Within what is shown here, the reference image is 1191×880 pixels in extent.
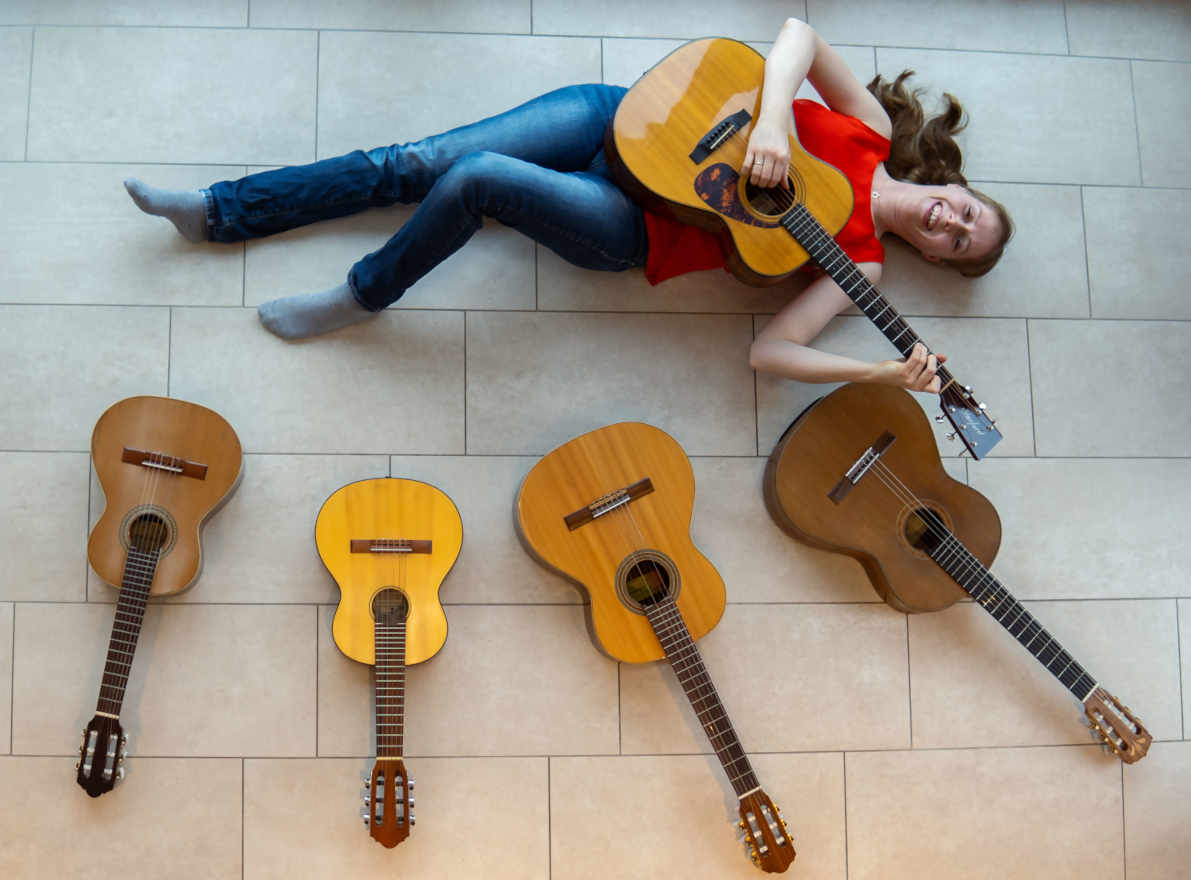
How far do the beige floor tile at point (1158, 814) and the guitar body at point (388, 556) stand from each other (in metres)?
1.61

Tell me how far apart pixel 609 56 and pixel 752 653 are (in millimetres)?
1393

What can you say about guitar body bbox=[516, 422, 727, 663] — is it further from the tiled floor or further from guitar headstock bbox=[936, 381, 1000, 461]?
guitar headstock bbox=[936, 381, 1000, 461]

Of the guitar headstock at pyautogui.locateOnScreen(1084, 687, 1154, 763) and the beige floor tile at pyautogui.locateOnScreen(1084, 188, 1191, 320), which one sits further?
the beige floor tile at pyautogui.locateOnScreen(1084, 188, 1191, 320)

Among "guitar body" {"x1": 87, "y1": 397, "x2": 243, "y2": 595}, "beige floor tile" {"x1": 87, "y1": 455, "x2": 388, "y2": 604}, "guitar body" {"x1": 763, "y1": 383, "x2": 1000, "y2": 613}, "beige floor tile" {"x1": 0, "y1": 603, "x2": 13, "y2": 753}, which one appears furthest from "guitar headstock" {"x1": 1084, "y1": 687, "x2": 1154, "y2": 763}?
"beige floor tile" {"x1": 0, "y1": 603, "x2": 13, "y2": 753}

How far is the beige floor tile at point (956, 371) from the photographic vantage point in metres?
2.06

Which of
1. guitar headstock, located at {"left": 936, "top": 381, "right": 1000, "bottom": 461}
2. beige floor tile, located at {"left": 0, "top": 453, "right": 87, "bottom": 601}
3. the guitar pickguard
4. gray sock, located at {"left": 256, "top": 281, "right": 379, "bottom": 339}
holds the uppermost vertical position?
the guitar pickguard

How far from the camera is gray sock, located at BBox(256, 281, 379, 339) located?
6.28ft

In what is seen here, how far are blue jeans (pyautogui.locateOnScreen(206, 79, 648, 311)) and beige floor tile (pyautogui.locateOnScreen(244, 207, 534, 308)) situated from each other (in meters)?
0.04

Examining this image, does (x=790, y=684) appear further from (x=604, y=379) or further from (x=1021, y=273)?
(x=1021, y=273)

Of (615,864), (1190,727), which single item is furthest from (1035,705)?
(615,864)

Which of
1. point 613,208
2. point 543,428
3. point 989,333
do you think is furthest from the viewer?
→ point 989,333

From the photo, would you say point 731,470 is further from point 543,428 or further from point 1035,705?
point 1035,705

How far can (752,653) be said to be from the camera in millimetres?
2008

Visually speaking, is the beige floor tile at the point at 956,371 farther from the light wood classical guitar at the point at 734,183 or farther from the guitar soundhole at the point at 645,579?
the guitar soundhole at the point at 645,579
